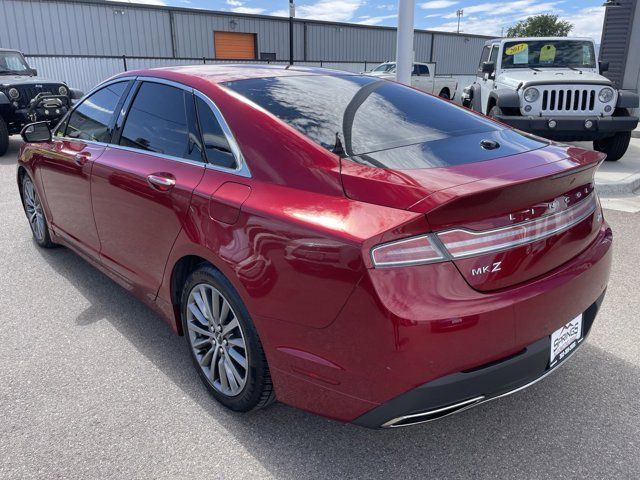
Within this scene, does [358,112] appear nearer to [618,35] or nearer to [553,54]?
[553,54]

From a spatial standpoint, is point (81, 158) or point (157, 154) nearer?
point (157, 154)

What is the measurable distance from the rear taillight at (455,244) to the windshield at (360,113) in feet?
1.21

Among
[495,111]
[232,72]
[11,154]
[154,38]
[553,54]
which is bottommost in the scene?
[11,154]

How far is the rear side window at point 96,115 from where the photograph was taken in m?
3.36

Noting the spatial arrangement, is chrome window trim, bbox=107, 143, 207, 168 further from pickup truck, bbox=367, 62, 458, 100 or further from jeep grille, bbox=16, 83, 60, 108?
pickup truck, bbox=367, 62, 458, 100

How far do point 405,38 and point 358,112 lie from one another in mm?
6159

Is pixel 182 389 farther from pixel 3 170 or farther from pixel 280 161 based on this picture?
pixel 3 170

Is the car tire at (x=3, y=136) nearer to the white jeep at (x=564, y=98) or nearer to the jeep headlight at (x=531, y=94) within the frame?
the white jeep at (x=564, y=98)

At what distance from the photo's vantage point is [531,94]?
798 cm

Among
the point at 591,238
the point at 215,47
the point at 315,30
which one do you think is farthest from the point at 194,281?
the point at 315,30

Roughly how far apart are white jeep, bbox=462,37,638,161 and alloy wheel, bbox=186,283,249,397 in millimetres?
6685

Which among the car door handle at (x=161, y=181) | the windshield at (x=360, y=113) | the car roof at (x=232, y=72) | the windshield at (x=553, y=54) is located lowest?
the car door handle at (x=161, y=181)

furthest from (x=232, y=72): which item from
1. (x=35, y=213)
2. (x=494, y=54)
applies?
(x=494, y=54)

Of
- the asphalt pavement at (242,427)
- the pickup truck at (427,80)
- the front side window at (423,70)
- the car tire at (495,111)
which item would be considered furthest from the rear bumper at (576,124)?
the front side window at (423,70)
